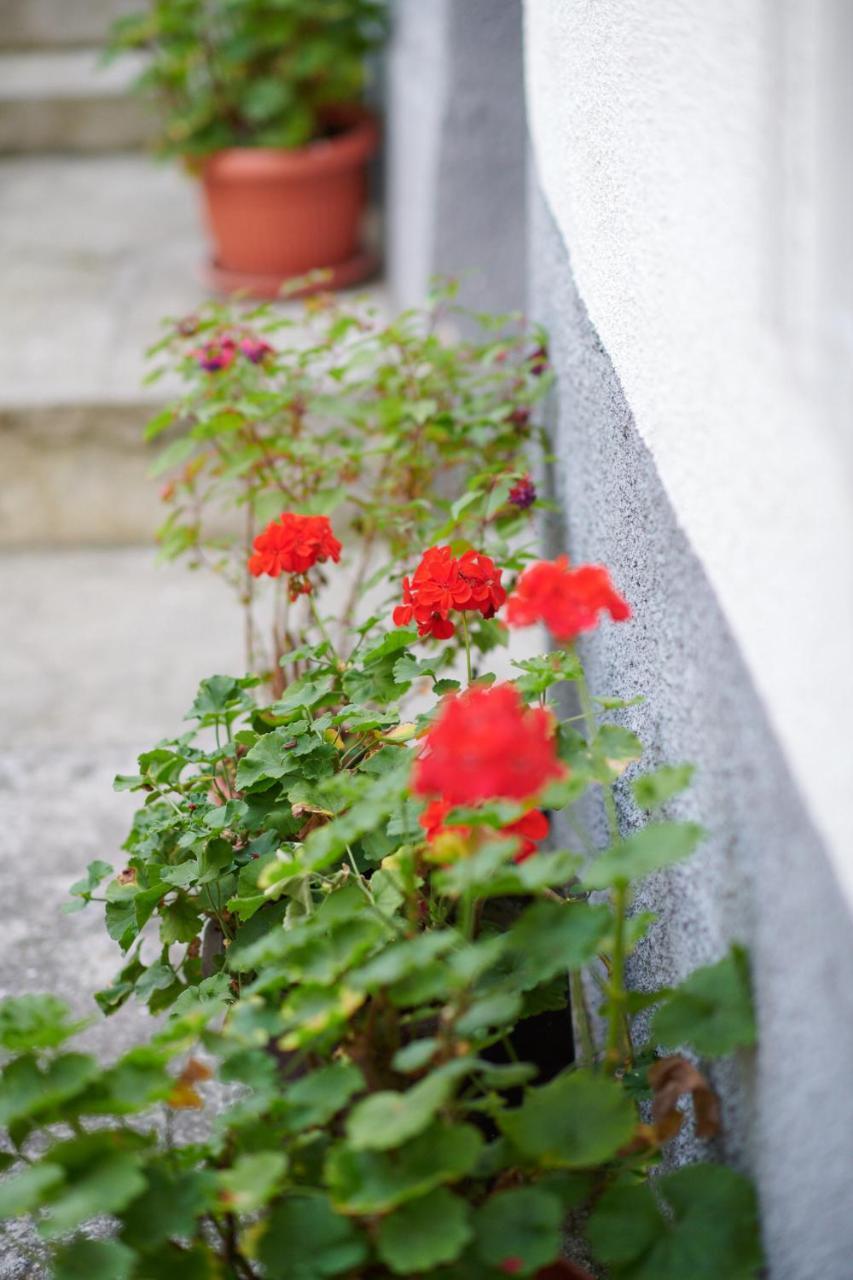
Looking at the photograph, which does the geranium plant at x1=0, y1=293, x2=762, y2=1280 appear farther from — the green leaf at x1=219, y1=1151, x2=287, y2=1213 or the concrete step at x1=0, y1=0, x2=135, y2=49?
the concrete step at x1=0, y1=0, x2=135, y2=49

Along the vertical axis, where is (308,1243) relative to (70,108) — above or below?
below

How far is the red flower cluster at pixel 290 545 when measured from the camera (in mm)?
1528

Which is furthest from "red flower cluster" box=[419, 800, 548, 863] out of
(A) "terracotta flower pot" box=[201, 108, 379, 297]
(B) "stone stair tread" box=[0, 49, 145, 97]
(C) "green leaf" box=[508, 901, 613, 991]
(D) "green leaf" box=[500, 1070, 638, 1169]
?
(B) "stone stair tread" box=[0, 49, 145, 97]

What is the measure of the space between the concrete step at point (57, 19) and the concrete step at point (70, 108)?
10 centimetres

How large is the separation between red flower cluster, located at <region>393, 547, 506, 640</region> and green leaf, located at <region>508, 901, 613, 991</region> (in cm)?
46

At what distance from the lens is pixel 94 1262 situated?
3.00ft

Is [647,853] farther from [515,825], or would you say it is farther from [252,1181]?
[252,1181]

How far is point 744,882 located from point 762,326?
381mm

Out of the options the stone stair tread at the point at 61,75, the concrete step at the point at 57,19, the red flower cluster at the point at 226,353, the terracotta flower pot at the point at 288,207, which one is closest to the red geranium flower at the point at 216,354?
the red flower cluster at the point at 226,353

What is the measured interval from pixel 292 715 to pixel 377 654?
0.16 meters

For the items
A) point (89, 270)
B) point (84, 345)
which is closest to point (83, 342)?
point (84, 345)

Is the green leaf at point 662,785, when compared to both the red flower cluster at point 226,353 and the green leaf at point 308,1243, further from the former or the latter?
the red flower cluster at point 226,353

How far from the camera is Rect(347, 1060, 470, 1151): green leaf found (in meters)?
0.84

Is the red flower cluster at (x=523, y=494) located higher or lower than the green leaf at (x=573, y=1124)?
higher
